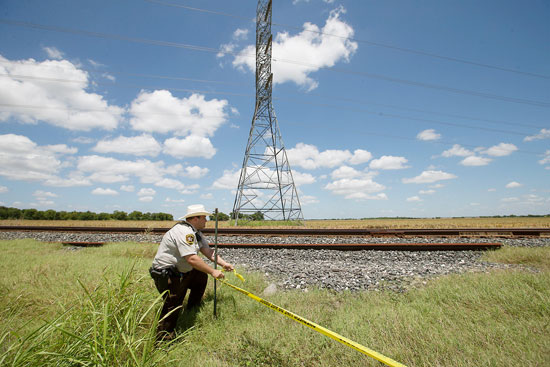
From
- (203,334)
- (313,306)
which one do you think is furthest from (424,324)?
(203,334)

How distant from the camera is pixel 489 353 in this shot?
2256 millimetres

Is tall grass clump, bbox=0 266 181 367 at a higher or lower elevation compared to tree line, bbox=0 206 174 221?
lower

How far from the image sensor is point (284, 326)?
3.08 metres

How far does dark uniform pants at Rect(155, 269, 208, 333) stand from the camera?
326 cm

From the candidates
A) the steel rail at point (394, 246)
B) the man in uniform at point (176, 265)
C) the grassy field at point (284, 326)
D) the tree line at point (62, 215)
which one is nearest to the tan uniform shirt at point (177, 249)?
the man in uniform at point (176, 265)

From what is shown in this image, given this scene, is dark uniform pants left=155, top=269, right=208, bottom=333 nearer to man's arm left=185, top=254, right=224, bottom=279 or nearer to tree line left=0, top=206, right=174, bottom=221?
man's arm left=185, top=254, right=224, bottom=279

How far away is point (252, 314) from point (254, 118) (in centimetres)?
1659

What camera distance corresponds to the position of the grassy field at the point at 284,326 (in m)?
2.18

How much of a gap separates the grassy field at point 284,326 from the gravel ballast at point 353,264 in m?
0.50

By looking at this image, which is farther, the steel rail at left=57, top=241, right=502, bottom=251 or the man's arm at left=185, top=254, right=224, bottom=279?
the steel rail at left=57, top=241, right=502, bottom=251

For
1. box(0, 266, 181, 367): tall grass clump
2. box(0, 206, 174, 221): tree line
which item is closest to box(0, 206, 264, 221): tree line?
box(0, 206, 174, 221): tree line

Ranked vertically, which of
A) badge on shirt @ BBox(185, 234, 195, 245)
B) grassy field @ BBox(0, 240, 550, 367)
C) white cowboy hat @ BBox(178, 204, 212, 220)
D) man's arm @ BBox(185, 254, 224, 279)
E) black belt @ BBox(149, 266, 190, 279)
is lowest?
grassy field @ BBox(0, 240, 550, 367)

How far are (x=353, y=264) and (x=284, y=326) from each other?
346 cm

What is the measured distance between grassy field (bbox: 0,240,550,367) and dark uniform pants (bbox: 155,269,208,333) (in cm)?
18
